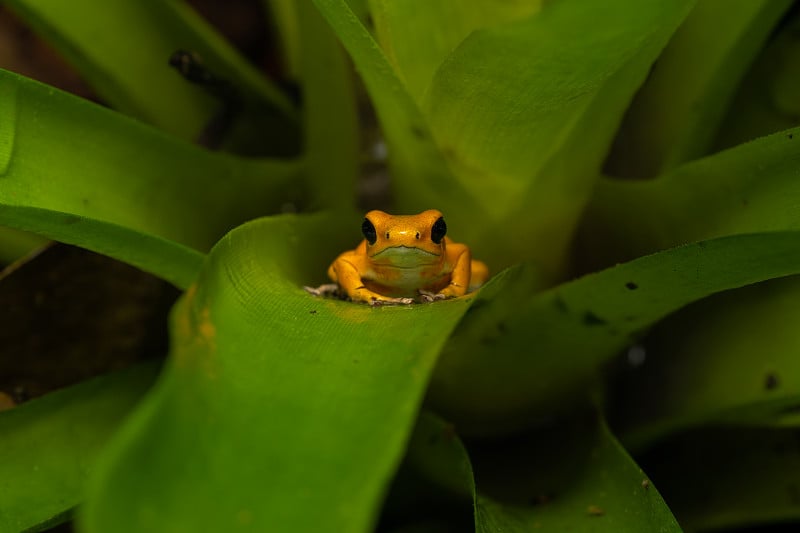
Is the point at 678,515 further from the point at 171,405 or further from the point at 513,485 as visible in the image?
the point at 171,405

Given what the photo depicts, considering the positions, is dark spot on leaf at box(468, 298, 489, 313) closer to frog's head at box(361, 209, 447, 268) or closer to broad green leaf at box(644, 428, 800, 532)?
frog's head at box(361, 209, 447, 268)

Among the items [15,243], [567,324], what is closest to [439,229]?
[567,324]

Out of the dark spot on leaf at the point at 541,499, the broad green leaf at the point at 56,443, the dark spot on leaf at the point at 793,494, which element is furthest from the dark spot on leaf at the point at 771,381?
the broad green leaf at the point at 56,443

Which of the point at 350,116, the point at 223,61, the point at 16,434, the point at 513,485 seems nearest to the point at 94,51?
the point at 223,61

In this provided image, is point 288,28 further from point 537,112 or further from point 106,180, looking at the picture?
point 537,112

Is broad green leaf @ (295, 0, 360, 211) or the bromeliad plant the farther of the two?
broad green leaf @ (295, 0, 360, 211)

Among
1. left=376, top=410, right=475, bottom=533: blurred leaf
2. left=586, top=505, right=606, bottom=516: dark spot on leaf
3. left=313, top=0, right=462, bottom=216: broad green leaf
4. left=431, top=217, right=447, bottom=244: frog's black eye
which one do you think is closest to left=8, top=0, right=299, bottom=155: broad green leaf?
left=313, top=0, right=462, bottom=216: broad green leaf

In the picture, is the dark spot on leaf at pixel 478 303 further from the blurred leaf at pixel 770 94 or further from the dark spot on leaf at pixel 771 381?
the blurred leaf at pixel 770 94
